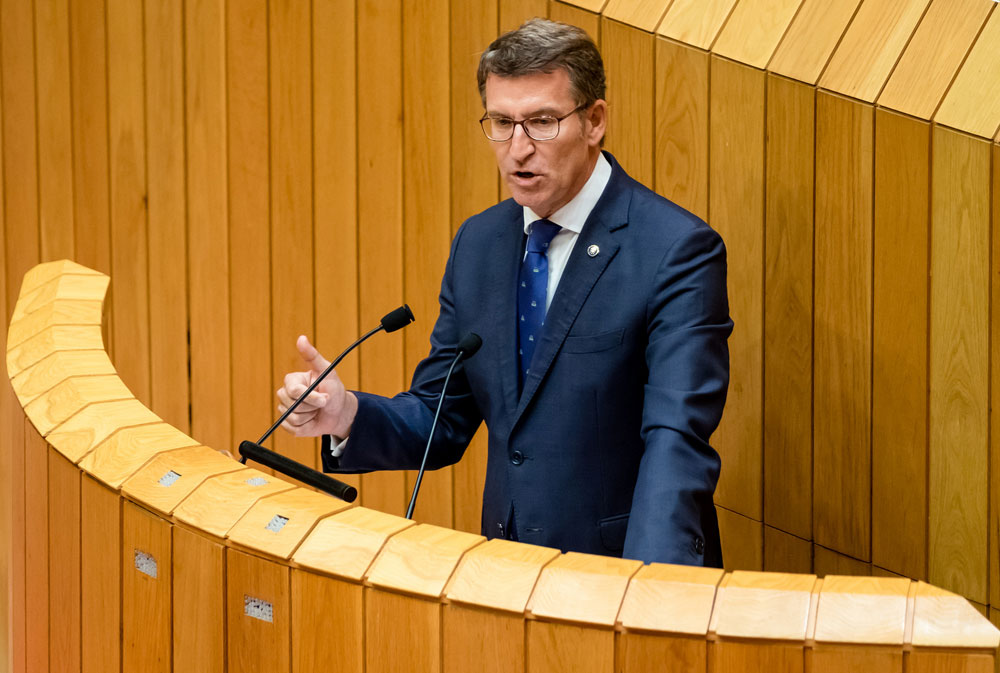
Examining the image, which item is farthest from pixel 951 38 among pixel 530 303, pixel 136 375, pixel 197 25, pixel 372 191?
pixel 136 375

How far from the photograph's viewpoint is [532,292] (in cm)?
194

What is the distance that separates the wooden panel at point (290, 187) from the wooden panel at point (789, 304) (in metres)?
1.36

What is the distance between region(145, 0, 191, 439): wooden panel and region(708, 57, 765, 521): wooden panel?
1.58 m

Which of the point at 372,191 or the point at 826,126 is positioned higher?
the point at 826,126

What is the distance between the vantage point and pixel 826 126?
2096 millimetres

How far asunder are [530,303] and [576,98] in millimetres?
316

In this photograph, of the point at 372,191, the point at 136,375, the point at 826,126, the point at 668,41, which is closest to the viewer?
the point at 826,126

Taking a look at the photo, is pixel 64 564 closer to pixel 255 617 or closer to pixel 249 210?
pixel 255 617

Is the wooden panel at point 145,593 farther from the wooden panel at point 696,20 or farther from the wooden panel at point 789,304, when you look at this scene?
the wooden panel at point 696,20

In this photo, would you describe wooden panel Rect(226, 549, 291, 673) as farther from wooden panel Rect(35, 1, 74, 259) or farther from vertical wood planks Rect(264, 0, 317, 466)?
wooden panel Rect(35, 1, 74, 259)

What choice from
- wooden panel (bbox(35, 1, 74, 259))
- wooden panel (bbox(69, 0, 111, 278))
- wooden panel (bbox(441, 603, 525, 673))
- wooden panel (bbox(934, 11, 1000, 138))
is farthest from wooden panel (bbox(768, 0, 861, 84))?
wooden panel (bbox(35, 1, 74, 259))

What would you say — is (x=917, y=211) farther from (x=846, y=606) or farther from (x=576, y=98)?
(x=846, y=606)

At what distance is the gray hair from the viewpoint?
1.85 meters

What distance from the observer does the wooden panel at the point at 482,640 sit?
1104 millimetres
